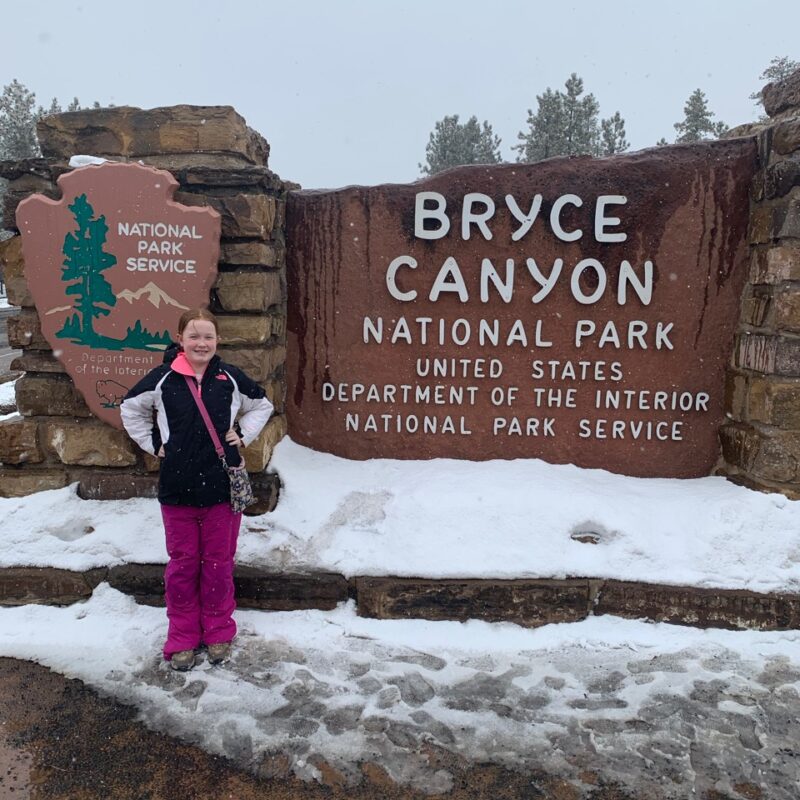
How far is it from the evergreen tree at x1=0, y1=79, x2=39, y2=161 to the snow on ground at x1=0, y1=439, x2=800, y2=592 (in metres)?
35.3

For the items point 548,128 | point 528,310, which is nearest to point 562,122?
point 548,128

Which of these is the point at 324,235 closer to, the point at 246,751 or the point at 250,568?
the point at 250,568

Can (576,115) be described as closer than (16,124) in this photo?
Yes

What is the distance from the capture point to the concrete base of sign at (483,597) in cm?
310

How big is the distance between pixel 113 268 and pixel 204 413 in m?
1.07

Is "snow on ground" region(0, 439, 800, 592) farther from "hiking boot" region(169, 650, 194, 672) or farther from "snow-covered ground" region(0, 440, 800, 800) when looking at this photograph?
"hiking boot" region(169, 650, 194, 672)

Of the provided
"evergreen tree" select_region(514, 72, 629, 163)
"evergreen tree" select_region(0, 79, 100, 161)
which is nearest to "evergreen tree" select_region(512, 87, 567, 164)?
"evergreen tree" select_region(514, 72, 629, 163)

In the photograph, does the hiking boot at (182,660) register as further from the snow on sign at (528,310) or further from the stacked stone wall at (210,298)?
the snow on sign at (528,310)

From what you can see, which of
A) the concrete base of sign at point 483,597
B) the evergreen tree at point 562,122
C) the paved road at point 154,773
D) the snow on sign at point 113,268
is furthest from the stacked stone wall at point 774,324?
the evergreen tree at point 562,122

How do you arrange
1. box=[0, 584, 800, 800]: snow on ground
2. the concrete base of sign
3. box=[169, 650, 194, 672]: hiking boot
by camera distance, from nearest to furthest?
box=[0, 584, 800, 800]: snow on ground → box=[169, 650, 194, 672]: hiking boot → the concrete base of sign

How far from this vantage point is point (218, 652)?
2.83m

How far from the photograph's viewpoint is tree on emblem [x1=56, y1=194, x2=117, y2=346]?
3.36m

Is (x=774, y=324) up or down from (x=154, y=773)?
up

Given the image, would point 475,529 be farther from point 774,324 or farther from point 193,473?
point 774,324
